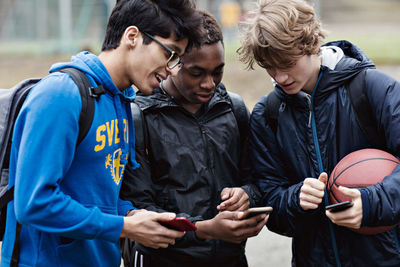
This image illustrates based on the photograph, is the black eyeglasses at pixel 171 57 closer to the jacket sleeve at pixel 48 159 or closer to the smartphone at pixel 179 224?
the jacket sleeve at pixel 48 159

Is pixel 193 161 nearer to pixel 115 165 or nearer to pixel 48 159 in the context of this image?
pixel 115 165

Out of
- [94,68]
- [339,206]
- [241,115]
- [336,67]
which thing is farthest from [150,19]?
[339,206]

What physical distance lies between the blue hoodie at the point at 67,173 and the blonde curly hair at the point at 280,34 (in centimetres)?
77

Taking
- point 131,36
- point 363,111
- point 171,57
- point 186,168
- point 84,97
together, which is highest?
point 131,36

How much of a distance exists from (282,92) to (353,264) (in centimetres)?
98

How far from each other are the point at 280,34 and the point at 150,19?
0.72 metres

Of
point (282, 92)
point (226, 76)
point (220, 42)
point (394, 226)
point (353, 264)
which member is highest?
point (220, 42)

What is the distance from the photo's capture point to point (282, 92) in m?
3.03

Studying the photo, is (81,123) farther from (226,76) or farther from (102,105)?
(226,76)

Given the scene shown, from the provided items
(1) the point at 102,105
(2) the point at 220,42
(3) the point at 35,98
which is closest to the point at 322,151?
(2) the point at 220,42

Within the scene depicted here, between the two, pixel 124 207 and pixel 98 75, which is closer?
pixel 98 75

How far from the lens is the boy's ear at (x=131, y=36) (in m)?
2.65

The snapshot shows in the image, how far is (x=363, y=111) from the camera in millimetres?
2807

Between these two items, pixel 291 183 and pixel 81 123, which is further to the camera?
pixel 291 183
